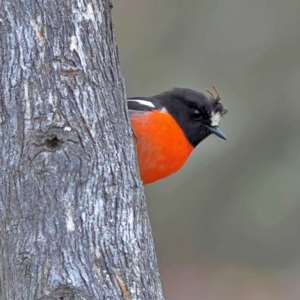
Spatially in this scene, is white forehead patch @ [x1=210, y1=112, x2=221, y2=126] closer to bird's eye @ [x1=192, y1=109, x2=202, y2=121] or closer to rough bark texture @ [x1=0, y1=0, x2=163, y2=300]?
bird's eye @ [x1=192, y1=109, x2=202, y2=121]

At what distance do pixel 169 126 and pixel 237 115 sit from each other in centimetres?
443

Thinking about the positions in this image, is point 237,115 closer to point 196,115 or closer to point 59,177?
point 196,115

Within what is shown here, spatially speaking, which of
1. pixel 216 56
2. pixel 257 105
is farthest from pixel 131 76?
pixel 257 105

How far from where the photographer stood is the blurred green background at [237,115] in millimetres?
8250

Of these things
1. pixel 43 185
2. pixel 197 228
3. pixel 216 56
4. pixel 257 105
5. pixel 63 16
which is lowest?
pixel 43 185

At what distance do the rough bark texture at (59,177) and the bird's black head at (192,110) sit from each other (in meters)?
1.71

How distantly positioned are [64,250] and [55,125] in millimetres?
480

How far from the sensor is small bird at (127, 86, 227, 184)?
3771 mm

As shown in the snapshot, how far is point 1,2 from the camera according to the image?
8.01 ft

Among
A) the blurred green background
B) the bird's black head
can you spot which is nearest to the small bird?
the bird's black head

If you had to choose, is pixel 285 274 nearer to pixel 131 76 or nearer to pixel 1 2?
pixel 131 76

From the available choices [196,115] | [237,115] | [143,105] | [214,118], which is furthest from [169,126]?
[237,115]

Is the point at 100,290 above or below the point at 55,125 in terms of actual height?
below

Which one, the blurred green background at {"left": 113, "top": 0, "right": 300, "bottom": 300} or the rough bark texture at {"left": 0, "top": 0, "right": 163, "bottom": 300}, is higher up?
the blurred green background at {"left": 113, "top": 0, "right": 300, "bottom": 300}
